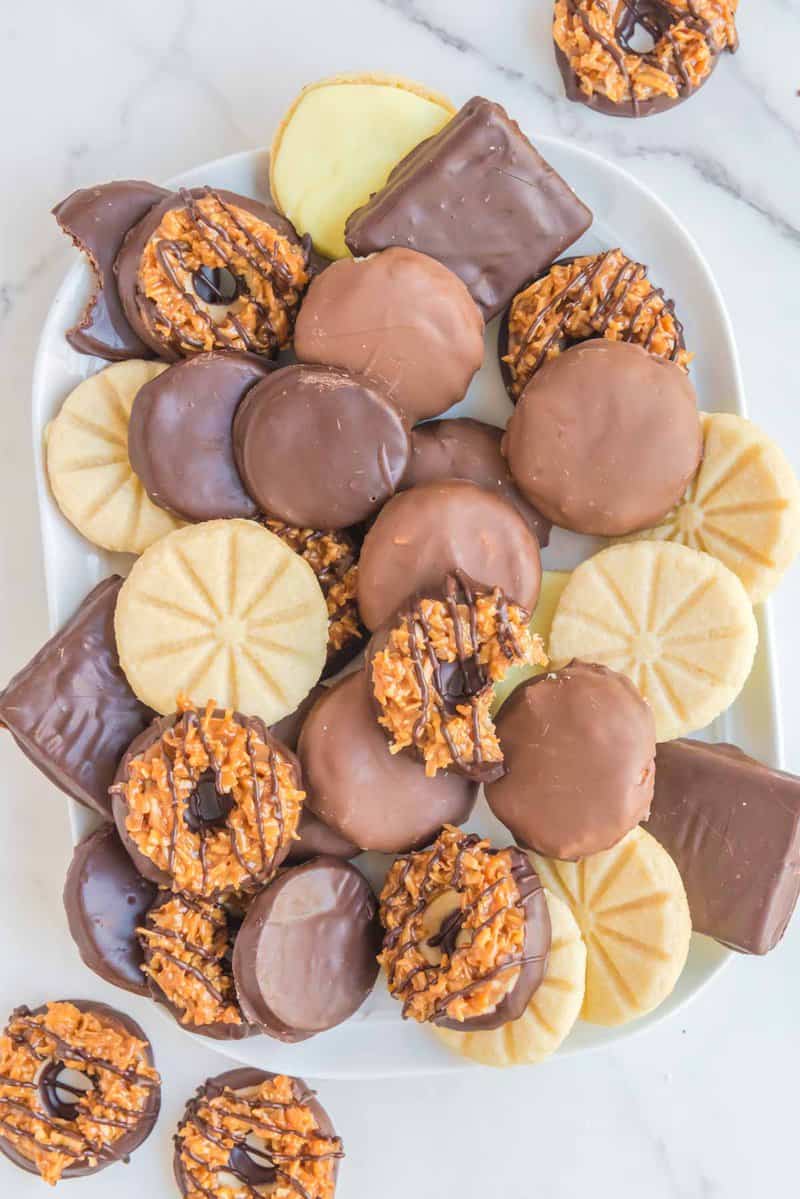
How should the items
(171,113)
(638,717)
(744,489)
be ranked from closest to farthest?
(638,717) → (744,489) → (171,113)

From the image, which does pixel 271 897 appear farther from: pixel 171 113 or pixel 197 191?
pixel 171 113

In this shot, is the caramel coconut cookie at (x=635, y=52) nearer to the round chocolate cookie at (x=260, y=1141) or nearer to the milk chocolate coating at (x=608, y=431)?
the milk chocolate coating at (x=608, y=431)

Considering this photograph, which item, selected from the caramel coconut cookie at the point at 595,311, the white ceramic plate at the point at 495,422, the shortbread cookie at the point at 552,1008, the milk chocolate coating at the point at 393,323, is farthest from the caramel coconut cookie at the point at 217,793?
the caramel coconut cookie at the point at 595,311

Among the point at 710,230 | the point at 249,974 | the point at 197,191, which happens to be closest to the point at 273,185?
the point at 197,191

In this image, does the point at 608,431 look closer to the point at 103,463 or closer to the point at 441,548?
the point at 441,548

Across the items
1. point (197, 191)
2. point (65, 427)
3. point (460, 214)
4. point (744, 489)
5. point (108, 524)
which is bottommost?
point (744, 489)

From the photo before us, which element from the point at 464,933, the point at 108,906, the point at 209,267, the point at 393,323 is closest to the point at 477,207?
the point at 393,323

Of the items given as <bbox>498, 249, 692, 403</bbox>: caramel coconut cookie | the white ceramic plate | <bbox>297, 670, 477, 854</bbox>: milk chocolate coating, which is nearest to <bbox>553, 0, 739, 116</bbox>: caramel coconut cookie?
the white ceramic plate
